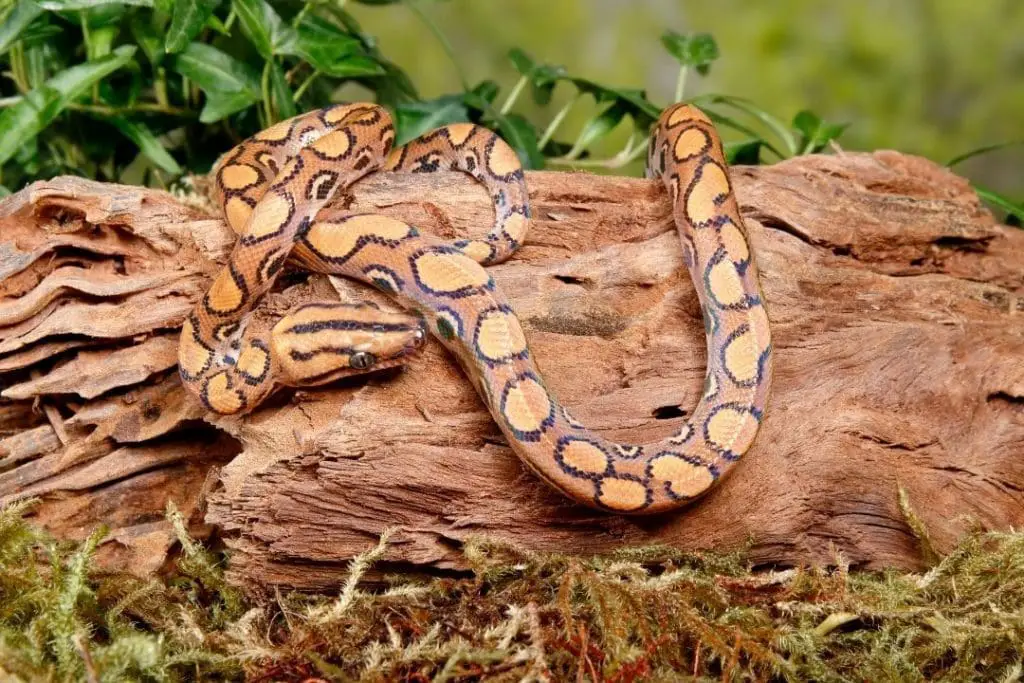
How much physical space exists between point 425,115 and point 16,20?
215cm

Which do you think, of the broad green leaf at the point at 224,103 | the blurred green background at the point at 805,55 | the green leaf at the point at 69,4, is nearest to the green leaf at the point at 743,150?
the blurred green background at the point at 805,55

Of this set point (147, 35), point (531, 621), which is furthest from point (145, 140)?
point (531, 621)

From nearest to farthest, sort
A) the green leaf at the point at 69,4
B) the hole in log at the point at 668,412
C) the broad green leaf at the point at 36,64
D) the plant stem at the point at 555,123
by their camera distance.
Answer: the hole in log at the point at 668,412 → the green leaf at the point at 69,4 → the broad green leaf at the point at 36,64 → the plant stem at the point at 555,123

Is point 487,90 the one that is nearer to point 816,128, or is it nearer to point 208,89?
point 208,89

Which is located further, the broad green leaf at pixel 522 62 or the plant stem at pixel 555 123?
the plant stem at pixel 555 123

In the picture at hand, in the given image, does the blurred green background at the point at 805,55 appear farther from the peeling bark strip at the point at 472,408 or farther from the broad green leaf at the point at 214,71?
the peeling bark strip at the point at 472,408

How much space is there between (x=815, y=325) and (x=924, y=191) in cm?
129

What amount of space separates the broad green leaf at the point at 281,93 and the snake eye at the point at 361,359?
1908mm

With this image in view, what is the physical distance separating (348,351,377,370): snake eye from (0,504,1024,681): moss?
2.47ft

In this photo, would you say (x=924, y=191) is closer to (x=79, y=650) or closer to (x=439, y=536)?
(x=439, y=536)

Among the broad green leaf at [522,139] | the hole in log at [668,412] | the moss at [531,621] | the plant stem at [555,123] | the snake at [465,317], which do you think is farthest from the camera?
the plant stem at [555,123]

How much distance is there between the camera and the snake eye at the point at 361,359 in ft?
10.7

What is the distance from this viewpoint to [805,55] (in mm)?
5691

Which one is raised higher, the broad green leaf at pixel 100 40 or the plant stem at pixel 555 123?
the plant stem at pixel 555 123
